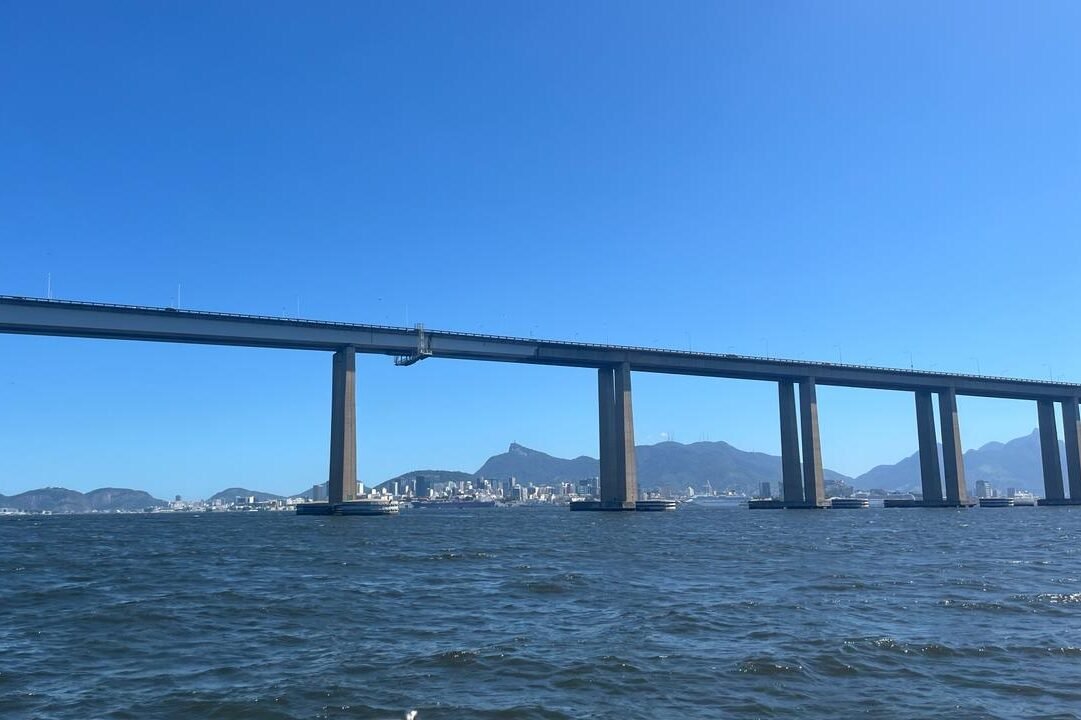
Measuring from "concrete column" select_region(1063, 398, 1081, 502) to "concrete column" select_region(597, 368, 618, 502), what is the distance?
91.7m

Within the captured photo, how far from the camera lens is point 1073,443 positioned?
147 meters

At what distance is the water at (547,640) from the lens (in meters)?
11.9

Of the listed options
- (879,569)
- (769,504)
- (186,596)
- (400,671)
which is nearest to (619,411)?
(769,504)

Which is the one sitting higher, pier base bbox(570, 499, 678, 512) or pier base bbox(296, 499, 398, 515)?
pier base bbox(296, 499, 398, 515)

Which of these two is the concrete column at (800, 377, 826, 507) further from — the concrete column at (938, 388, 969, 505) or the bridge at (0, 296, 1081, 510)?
the concrete column at (938, 388, 969, 505)

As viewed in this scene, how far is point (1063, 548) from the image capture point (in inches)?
1556

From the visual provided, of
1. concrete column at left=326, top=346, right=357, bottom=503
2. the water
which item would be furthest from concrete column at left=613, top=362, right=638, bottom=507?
the water

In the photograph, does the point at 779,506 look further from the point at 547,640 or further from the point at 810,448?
the point at 547,640

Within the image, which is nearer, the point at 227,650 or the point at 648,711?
the point at 648,711

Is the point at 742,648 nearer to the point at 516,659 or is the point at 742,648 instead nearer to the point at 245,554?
the point at 516,659

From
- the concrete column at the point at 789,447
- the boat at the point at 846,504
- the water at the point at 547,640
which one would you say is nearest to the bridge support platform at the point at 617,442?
the concrete column at the point at 789,447

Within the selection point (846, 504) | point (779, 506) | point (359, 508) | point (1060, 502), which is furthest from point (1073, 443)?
point (359, 508)

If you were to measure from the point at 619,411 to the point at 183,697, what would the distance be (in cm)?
10343

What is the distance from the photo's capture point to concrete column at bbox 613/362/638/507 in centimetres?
11169
